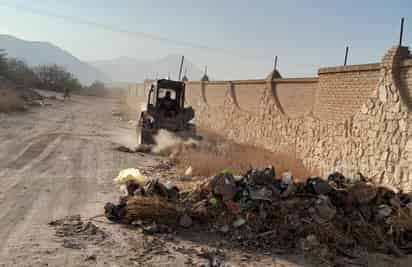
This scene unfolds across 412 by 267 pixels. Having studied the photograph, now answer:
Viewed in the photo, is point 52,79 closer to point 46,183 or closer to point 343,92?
point 46,183

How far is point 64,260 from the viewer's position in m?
4.67

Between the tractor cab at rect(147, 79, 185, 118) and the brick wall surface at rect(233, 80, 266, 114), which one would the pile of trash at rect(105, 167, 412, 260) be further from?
the brick wall surface at rect(233, 80, 266, 114)

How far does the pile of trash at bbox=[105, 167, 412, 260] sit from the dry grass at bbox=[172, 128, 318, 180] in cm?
276

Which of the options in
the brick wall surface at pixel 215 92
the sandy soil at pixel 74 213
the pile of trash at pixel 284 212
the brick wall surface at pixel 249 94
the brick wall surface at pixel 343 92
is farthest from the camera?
the brick wall surface at pixel 215 92

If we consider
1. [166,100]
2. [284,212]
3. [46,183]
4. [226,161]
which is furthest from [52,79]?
[284,212]

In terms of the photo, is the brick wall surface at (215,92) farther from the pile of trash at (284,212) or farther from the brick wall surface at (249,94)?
the pile of trash at (284,212)

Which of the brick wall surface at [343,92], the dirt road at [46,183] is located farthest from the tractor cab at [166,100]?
the brick wall surface at [343,92]

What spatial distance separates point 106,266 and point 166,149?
888cm

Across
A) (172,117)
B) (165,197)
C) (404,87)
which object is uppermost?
(404,87)

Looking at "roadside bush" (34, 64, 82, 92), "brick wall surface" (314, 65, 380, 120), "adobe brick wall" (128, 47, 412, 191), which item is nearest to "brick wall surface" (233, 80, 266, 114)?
"adobe brick wall" (128, 47, 412, 191)

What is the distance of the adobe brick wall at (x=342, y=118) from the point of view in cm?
828

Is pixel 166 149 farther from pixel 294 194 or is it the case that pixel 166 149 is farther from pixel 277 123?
pixel 294 194

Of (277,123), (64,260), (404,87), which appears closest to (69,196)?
(64,260)

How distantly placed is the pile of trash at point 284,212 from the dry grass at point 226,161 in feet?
9.07
